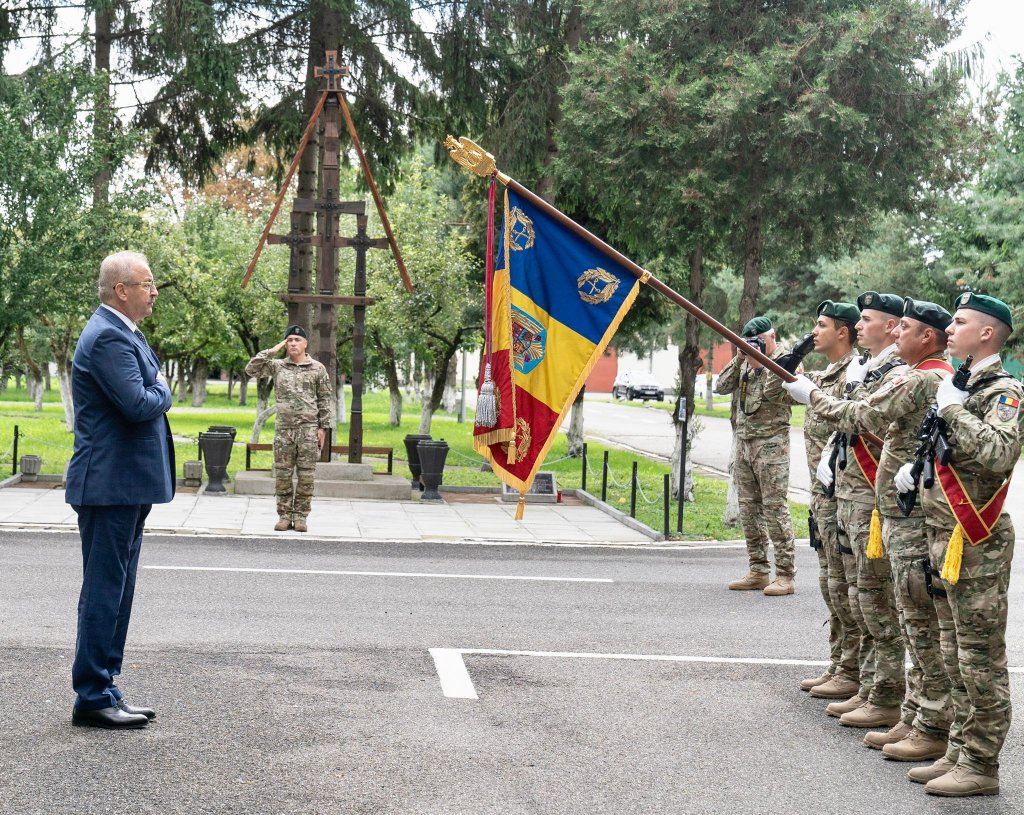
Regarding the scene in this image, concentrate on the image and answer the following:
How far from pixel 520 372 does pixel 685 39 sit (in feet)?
33.7

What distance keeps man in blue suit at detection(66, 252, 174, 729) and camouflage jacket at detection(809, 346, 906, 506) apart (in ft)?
10.6

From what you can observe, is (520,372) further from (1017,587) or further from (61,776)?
(1017,587)

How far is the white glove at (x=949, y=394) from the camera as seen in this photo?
5.19 meters

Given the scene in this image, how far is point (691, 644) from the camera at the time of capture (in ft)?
26.9

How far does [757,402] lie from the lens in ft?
33.7

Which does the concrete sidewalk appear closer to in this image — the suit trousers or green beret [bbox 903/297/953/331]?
the suit trousers

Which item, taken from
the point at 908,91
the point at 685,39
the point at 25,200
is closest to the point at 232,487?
the point at 25,200

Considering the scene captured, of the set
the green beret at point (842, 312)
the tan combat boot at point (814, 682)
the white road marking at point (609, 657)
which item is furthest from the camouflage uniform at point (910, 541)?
the white road marking at point (609, 657)

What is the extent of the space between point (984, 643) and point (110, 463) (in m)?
3.93

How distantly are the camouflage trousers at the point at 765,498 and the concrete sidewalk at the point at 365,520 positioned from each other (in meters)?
3.22

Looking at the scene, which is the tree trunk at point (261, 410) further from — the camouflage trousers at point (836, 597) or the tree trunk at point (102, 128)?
the camouflage trousers at point (836, 597)

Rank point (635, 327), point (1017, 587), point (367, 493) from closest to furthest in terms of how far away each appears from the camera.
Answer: point (1017, 587)
point (367, 493)
point (635, 327)

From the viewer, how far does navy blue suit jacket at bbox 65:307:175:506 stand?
17.9ft

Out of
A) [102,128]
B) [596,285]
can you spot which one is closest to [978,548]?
[596,285]
